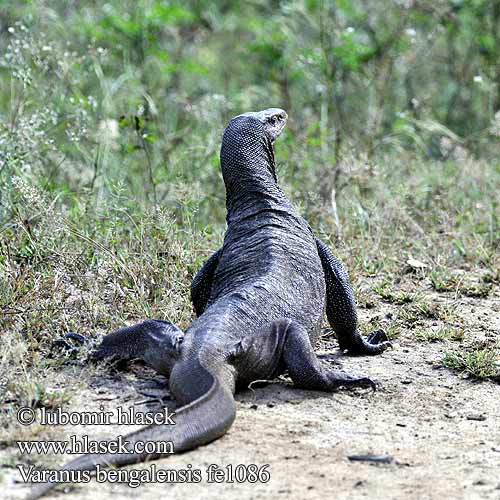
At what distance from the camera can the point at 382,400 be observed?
16.5 ft

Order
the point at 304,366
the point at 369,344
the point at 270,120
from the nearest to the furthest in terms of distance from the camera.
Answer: the point at 304,366 < the point at 369,344 < the point at 270,120

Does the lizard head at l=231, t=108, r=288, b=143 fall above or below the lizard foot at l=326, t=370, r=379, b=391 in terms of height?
above

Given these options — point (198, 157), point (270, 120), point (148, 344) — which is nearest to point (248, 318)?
point (148, 344)

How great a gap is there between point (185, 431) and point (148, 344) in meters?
1.03

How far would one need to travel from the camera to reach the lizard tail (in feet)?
12.0

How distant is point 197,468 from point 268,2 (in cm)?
1078

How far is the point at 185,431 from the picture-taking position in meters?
3.98

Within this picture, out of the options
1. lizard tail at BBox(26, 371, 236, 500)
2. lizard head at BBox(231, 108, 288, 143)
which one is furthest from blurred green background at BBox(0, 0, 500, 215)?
lizard tail at BBox(26, 371, 236, 500)

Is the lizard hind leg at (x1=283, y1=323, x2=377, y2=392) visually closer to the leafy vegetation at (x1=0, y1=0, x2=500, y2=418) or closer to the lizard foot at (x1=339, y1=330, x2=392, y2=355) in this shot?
the lizard foot at (x1=339, y1=330, x2=392, y2=355)

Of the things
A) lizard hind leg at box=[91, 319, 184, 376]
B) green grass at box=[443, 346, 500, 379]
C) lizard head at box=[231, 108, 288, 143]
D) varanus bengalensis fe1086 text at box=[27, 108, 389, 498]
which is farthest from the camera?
lizard head at box=[231, 108, 288, 143]

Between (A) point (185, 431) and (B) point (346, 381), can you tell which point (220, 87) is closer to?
(B) point (346, 381)

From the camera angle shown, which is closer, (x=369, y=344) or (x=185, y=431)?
(x=185, y=431)

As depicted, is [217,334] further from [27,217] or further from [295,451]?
[27,217]

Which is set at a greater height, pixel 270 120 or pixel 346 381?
pixel 270 120
